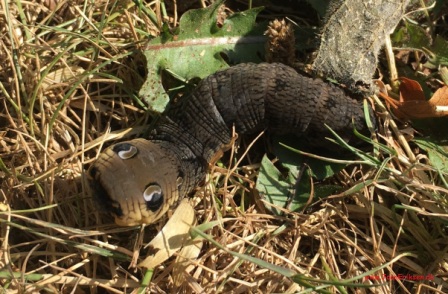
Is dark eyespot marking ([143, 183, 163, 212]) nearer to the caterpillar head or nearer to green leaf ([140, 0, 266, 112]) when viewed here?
the caterpillar head

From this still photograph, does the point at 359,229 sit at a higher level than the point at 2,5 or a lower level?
lower

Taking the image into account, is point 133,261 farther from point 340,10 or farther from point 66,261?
point 340,10

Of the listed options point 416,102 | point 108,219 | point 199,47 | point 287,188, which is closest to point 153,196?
point 108,219

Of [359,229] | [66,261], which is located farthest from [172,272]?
[359,229]

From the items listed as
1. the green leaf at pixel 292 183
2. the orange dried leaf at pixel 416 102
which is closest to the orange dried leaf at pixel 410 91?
the orange dried leaf at pixel 416 102

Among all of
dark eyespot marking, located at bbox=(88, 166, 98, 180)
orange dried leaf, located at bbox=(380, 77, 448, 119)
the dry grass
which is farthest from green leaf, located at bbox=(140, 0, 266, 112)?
orange dried leaf, located at bbox=(380, 77, 448, 119)

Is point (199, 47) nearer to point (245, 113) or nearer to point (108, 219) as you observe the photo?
point (245, 113)
